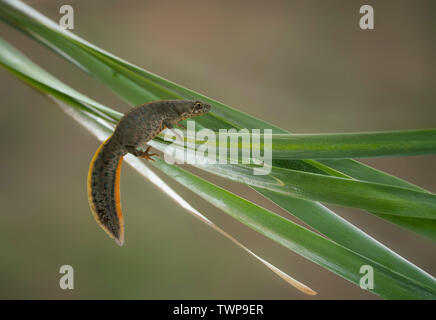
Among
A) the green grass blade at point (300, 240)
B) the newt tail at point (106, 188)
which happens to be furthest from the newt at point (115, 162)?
the green grass blade at point (300, 240)

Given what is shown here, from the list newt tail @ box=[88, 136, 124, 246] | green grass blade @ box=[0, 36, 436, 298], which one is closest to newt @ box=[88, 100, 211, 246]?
newt tail @ box=[88, 136, 124, 246]

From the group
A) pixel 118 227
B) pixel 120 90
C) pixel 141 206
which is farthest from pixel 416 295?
pixel 141 206

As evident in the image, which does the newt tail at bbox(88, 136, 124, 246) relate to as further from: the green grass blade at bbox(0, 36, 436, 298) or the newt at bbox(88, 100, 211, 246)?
the green grass blade at bbox(0, 36, 436, 298)

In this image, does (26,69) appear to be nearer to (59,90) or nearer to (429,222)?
(59,90)

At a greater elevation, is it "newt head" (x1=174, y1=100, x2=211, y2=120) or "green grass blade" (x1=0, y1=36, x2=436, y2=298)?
"newt head" (x1=174, y1=100, x2=211, y2=120)

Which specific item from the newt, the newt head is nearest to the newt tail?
the newt
